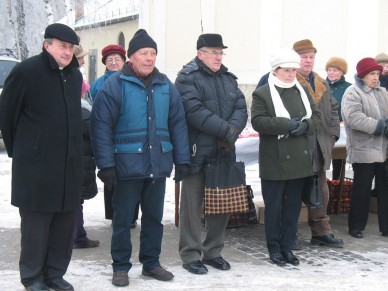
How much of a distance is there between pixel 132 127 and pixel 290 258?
1.85 m

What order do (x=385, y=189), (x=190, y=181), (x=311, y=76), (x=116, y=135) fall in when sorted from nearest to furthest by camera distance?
1. (x=116, y=135)
2. (x=190, y=181)
3. (x=311, y=76)
4. (x=385, y=189)

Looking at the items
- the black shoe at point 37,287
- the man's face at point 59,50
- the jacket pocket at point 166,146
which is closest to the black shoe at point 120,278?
the black shoe at point 37,287

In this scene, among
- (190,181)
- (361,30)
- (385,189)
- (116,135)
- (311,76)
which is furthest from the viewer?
(361,30)

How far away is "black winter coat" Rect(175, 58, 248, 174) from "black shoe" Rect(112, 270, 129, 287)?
981 millimetres

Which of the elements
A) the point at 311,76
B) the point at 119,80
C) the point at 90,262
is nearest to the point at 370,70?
the point at 311,76

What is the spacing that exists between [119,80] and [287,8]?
12917 millimetres

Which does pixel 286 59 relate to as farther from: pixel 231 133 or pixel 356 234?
pixel 356 234

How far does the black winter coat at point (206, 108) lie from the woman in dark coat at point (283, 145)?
26 centimetres

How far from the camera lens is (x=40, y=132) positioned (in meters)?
4.59

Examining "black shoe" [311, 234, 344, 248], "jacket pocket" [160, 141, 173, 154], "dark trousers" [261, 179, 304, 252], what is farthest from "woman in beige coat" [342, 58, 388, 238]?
"jacket pocket" [160, 141, 173, 154]

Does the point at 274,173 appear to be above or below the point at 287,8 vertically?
below

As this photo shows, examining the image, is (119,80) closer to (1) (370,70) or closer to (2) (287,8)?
(1) (370,70)

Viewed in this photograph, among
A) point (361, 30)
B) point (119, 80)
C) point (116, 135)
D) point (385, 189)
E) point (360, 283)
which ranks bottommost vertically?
point (360, 283)

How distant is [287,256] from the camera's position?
580cm
